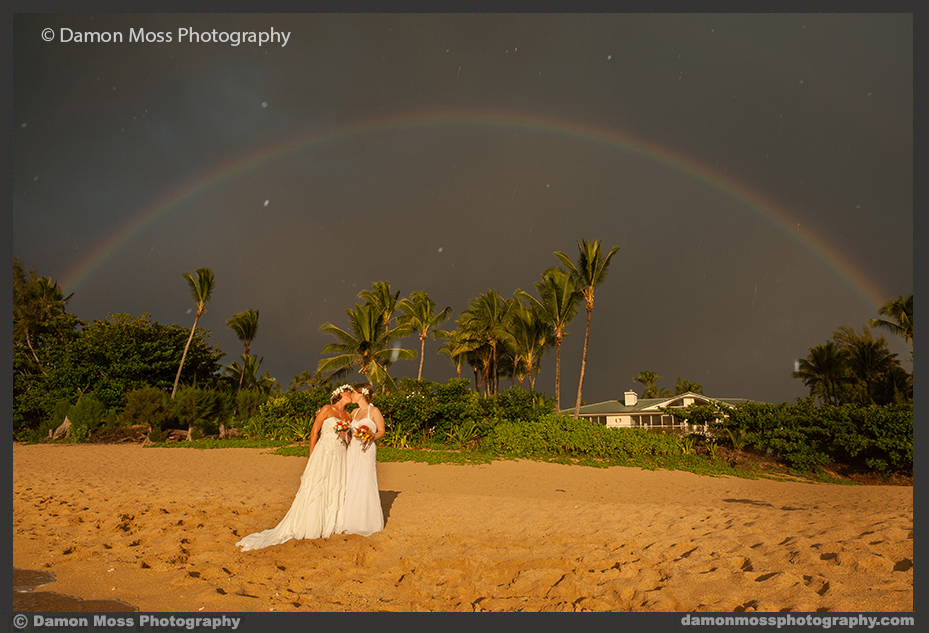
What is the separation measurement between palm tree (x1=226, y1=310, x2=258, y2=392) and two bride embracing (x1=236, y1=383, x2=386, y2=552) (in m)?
36.4

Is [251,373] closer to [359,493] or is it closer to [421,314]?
[421,314]

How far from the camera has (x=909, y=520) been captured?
5.13 meters

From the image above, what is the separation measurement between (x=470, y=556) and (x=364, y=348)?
2346 centimetres

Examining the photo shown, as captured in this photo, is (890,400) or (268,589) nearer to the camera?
(268,589)

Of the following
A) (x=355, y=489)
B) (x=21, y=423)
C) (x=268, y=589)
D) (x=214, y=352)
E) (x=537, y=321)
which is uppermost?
(x=537, y=321)

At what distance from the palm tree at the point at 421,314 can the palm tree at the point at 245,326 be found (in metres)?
13.9

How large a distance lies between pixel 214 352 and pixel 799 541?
35.9 meters

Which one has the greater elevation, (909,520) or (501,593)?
(909,520)

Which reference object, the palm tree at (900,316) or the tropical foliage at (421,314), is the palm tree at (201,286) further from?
the palm tree at (900,316)

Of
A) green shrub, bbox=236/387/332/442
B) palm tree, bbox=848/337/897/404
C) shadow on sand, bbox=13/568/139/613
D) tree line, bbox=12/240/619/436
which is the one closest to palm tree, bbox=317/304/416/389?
tree line, bbox=12/240/619/436

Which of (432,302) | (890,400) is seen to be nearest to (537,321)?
(432,302)

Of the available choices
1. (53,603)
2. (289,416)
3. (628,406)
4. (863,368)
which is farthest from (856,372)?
(53,603)

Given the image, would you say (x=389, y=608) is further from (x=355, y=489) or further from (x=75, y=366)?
(x=75, y=366)

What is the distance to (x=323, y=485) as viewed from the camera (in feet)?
19.5
